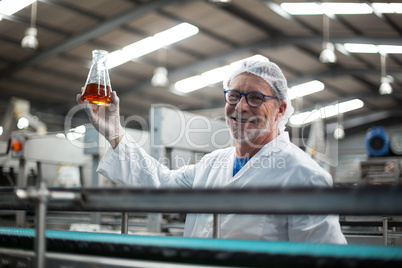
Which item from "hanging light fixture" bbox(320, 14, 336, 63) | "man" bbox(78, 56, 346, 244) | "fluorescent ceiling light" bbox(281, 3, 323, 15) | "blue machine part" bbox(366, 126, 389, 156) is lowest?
"man" bbox(78, 56, 346, 244)

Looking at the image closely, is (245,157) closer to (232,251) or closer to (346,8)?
(232,251)

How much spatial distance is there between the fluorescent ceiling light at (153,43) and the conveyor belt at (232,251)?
7520 millimetres

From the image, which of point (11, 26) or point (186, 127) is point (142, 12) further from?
point (186, 127)

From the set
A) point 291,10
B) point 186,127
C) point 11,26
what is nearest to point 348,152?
point 291,10

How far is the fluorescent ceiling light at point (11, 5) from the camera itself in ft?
21.3

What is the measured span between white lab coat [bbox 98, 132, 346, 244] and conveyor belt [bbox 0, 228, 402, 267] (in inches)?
16.1

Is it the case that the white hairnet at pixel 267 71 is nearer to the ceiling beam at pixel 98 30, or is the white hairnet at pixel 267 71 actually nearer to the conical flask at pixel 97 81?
the conical flask at pixel 97 81

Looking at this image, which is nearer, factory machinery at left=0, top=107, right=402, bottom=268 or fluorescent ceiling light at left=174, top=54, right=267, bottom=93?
factory machinery at left=0, top=107, right=402, bottom=268

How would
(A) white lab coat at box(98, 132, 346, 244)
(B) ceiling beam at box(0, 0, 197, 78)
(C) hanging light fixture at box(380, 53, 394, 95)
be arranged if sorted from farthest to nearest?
(C) hanging light fixture at box(380, 53, 394, 95)
(B) ceiling beam at box(0, 0, 197, 78)
(A) white lab coat at box(98, 132, 346, 244)

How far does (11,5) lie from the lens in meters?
6.59

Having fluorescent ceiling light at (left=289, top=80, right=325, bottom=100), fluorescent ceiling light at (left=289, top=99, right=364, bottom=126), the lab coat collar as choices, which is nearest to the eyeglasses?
the lab coat collar

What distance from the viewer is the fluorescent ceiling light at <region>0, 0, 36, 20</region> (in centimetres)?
650

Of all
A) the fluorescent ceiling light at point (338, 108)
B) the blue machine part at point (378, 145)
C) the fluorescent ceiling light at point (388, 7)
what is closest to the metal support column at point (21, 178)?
the blue machine part at point (378, 145)

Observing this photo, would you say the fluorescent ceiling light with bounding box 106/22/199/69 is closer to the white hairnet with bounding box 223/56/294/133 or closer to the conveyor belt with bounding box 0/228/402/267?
the white hairnet with bounding box 223/56/294/133
